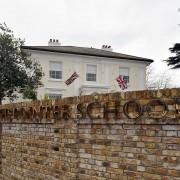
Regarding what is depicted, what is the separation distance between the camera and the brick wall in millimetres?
4242

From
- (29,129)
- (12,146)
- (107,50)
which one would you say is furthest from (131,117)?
(107,50)

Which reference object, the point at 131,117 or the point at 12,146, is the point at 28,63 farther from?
the point at 131,117

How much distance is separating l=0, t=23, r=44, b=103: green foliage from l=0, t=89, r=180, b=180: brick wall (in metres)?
14.6

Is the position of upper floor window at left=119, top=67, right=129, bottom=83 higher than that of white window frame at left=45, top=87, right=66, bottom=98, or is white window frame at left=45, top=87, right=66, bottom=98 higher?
upper floor window at left=119, top=67, right=129, bottom=83

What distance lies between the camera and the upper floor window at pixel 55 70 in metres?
29.1

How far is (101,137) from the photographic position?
5.27 meters

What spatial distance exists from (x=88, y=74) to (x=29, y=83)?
8.39 metres

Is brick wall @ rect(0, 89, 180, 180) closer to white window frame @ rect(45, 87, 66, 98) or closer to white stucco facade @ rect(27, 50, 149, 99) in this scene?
white window frame @ rect(45, 87, 66, 98)

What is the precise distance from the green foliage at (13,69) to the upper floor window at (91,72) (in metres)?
7.37

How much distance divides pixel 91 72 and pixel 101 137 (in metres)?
25.3

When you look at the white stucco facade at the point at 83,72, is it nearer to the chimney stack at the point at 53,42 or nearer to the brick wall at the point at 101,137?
the chimney stack at the point at 53,42

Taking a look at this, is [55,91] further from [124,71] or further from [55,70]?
[124,71]

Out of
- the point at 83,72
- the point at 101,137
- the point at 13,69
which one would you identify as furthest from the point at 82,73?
the point at 101,137

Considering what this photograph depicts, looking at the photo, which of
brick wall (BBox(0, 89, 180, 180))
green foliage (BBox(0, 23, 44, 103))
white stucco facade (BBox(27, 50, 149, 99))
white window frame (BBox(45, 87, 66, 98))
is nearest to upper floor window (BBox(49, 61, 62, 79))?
white stucco facade (BBox(27, 50, 149, 99))
